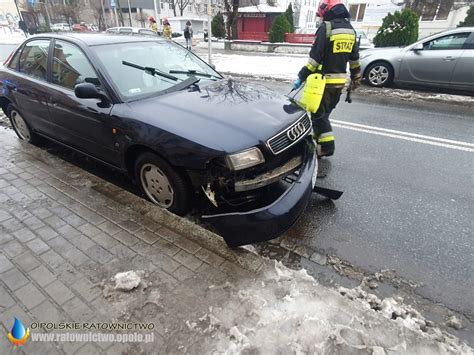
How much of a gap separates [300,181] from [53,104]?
3.09 meters

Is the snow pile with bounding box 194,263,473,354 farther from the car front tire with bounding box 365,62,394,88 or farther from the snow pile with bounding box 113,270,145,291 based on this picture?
the car front tire with bounding box 365,62,394,88

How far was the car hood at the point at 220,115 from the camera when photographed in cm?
235

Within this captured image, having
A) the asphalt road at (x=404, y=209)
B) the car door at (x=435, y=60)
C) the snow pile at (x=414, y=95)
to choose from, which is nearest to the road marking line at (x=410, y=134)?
the asphalt road at (x=404, y=209)

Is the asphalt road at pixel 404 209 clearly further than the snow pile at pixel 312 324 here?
Yes

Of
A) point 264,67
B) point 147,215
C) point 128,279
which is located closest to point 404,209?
point 147,215

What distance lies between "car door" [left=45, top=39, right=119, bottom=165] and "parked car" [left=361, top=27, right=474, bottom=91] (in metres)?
7.66

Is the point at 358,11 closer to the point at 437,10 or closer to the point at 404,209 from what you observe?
the point at 437,10

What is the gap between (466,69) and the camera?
7113 mm

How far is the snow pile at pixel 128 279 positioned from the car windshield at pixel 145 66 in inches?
64.1

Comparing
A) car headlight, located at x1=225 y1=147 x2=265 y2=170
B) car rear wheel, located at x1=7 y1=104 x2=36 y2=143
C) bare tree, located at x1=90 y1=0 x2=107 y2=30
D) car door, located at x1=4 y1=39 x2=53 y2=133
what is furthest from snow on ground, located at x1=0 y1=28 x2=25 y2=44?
car headlight, located at x1=225 y1=147 x2=265 y2=170

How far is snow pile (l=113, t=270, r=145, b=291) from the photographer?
2105 mm

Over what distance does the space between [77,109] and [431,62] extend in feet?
26.6

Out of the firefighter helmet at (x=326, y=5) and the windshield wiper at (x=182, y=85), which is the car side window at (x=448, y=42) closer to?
the firefighter helmet at (x=326, y=5)

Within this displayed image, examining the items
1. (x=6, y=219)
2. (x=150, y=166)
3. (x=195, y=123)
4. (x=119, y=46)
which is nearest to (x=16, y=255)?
(x=6, y=219)
